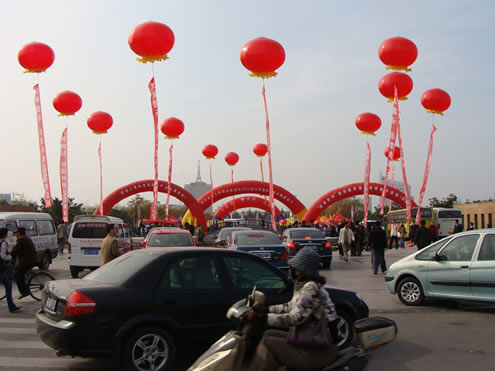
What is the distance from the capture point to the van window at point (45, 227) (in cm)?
1676

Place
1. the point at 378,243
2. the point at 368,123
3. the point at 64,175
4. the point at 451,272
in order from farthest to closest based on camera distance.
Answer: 1. the point at 64,175
2. the point at 368,123
3. the point at 378,243
4. the point at 451,272

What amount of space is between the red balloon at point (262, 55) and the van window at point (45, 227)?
9.52m

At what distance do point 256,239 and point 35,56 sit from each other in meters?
12.8

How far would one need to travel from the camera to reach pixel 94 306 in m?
5.19

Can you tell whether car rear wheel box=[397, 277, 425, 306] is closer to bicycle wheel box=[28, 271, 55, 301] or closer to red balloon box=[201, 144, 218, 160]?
bicycle wheel box=[28, 271, 55, 301]

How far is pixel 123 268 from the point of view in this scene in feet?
19.5

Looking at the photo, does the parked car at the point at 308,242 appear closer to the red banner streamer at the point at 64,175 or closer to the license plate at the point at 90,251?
the license plate at the point at 90,251

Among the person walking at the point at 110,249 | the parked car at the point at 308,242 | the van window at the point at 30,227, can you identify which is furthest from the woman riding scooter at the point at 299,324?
the van window at the point at 30,227

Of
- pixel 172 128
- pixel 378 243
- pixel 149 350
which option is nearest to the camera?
pixel 149 350

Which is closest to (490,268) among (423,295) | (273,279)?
(423,295)

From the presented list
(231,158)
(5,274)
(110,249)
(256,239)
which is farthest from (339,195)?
(5,274)

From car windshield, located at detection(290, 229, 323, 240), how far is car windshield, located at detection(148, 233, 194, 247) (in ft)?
14.7

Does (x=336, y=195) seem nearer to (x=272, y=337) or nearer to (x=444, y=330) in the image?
(x=444, y=330)

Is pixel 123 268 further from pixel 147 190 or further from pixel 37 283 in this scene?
pixel 147 190
